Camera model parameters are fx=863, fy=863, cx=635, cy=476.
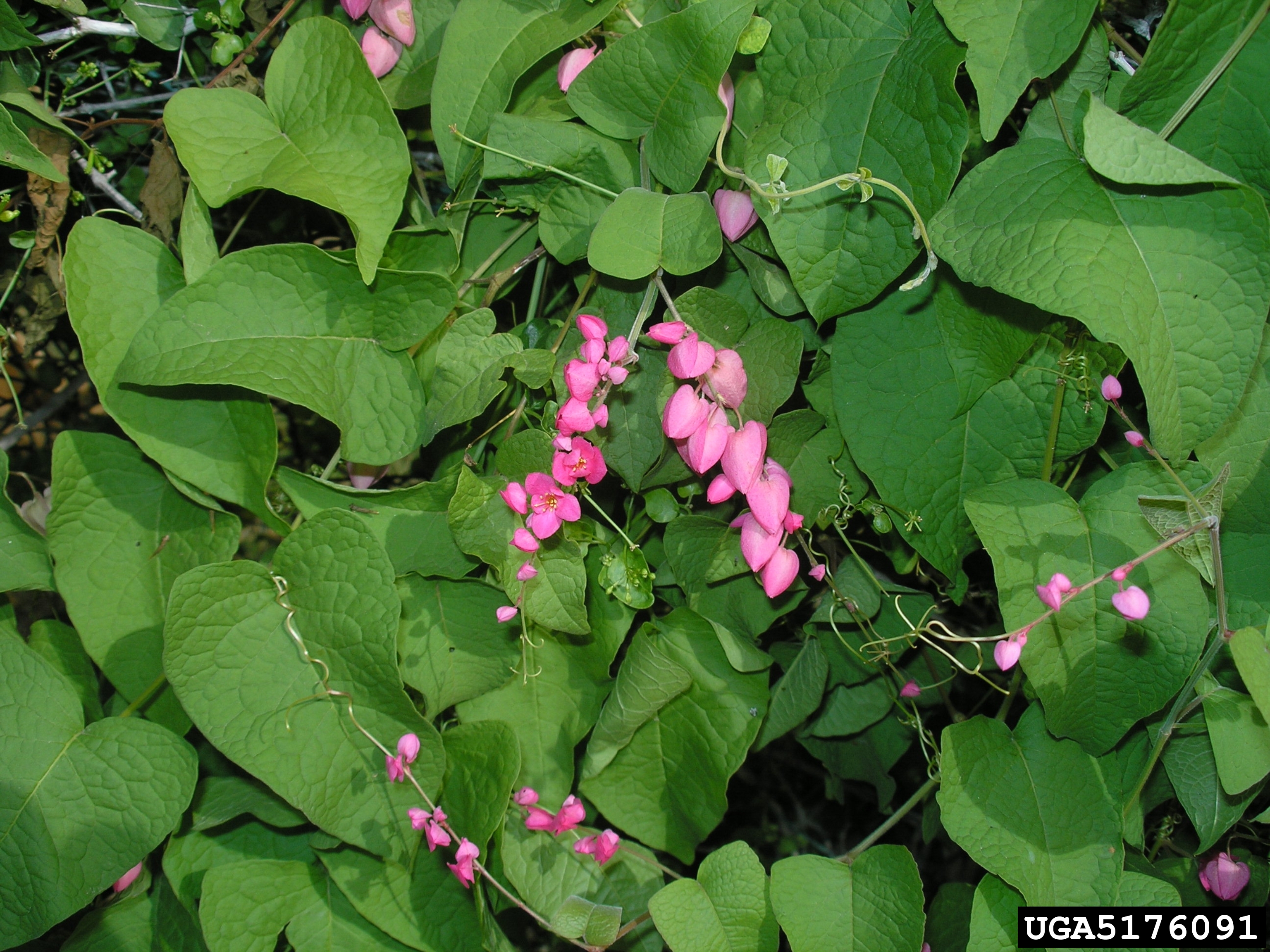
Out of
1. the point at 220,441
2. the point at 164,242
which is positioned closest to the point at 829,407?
the point at 220,441

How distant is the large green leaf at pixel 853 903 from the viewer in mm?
713

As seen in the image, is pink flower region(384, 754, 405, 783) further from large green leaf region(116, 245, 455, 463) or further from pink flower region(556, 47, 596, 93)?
pink flower region(556, 47, 596, 93)

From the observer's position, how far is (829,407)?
28.3 inches

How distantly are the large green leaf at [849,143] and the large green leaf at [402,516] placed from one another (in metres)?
0.35

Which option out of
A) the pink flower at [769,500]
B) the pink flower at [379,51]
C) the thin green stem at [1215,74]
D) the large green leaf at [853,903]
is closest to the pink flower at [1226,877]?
the large green leaf at [853,903]

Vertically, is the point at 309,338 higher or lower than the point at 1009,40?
lower

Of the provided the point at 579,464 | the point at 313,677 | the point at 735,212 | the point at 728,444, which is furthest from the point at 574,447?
the point at 313,677

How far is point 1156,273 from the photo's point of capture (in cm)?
56

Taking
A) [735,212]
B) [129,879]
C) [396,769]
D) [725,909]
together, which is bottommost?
[129,879]

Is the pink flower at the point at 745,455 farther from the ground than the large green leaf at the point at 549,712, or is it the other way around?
the pink flower at the point at 745,455

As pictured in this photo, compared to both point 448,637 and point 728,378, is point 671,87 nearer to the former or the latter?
point 728,378

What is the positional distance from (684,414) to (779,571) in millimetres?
160

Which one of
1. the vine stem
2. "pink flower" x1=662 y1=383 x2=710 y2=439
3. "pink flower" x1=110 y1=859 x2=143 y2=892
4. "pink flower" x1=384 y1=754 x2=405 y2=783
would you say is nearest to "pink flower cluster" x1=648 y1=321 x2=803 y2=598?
"pink flower" x1=662 y1=383 x2=710 y2=439

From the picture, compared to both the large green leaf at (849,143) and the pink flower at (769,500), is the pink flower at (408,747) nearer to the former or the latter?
the pink flower at (769,500)
